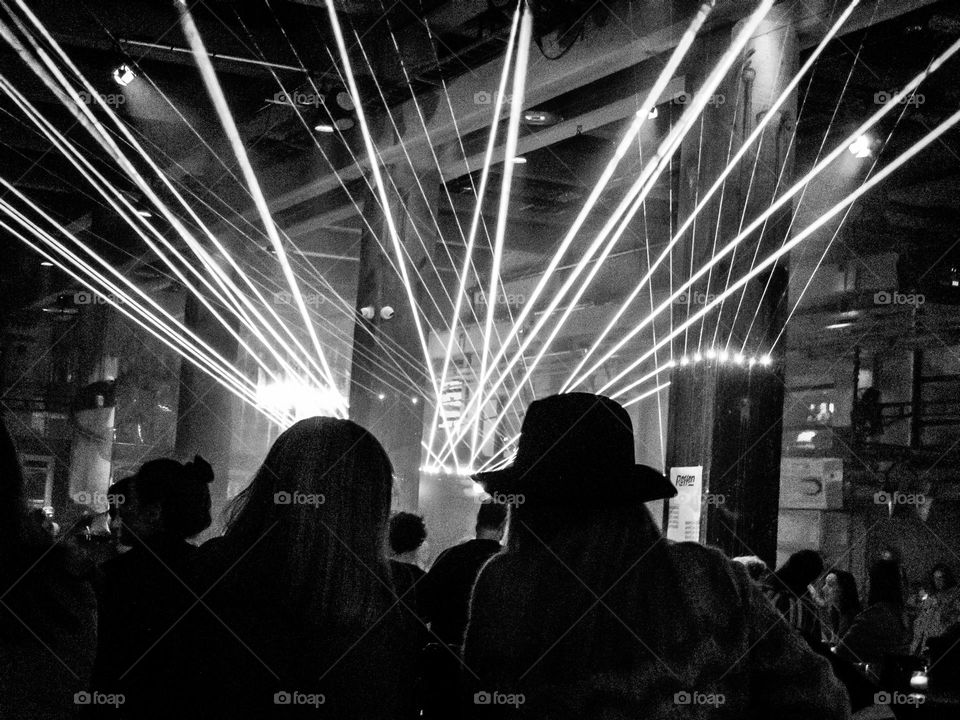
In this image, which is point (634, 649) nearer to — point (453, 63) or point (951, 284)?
point (453, 63)

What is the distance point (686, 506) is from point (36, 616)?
695cm

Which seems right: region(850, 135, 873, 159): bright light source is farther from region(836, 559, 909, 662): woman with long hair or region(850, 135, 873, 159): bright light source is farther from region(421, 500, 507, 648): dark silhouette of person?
region(421, 500, 507, 648): dark silhouette of person

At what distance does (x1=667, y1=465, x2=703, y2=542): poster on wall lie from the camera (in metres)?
8.52

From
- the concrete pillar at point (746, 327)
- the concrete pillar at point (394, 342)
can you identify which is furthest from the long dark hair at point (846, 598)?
the concrete pillar at point (394, 342)

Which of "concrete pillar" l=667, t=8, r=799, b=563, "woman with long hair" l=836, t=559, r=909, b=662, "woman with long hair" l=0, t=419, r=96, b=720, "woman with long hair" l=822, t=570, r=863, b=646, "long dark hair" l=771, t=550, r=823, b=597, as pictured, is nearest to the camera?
"woman with long hair" l=0, t=419, r=96, b=720

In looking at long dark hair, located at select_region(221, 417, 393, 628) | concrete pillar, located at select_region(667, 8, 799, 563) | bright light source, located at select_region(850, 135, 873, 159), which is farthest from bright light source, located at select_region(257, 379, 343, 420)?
long dark hair, located at select_region(221, 417, 393, 628)

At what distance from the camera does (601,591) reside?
2.26 m

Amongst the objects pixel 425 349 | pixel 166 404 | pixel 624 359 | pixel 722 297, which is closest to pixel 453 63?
pixel 425 349

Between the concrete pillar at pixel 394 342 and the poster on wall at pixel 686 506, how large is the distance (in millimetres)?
5605

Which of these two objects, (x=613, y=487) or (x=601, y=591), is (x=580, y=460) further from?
(x=601, y=591)

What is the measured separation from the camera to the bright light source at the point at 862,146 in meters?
12.4

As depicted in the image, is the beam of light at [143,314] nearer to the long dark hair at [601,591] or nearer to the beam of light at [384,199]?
the beam of light at [384,199]

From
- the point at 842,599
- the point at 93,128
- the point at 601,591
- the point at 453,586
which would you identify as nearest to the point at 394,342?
the point at 93,128

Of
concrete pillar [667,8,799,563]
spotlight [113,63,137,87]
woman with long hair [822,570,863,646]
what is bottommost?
woman with long hair [822,570,863,646]
